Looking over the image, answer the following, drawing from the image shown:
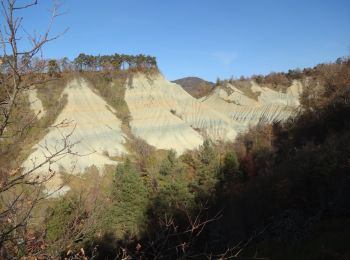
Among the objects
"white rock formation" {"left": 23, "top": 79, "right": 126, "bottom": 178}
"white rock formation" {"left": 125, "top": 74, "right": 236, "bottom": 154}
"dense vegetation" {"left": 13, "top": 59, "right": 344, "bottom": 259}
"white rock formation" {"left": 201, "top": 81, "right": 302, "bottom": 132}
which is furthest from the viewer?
"white rock formation" {"left": 201, "top": 81, "right": 302, "bottom": 132}

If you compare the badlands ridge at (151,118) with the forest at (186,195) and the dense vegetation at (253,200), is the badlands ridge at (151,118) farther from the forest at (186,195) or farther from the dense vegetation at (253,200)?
the dense vegetation at (253,200)

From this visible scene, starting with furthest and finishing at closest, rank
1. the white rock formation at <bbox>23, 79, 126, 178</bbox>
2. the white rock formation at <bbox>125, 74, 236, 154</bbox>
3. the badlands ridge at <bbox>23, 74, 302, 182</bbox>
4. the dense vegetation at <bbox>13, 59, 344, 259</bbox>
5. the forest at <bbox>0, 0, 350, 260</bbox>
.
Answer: the white rock formation at <bbox>125, 74, 236, 154</bbox>, the badlands ridge at <bbox>23, 74, 302, 182</bbox>, the white rock formation at <bbox>23, 79, 126, 178</bbox>, the dense vegetation at <bbox>13, 59, 344, 259</bbox>, the forest at <bbox>0, 0, 350, 260</bbox>

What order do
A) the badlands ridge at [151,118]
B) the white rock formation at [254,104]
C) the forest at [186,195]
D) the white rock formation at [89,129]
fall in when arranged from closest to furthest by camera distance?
the forest at [186,195]
the white rock formation at [89,129]
the badlands ridge at [151,118]
the white rock formation at [254,104]

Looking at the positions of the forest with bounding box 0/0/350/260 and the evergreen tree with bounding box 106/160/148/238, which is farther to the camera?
the evergreen tree with bounding box 106/160/148/238

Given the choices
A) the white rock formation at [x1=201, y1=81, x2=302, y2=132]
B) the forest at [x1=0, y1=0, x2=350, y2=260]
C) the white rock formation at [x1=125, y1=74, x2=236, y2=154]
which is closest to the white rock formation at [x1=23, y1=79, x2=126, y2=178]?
the forest at [x1=0, y1=0, x2=350, y2=260]

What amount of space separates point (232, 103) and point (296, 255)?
5079cm

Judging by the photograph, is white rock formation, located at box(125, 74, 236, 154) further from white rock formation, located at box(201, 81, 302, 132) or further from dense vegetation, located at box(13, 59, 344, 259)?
dense vegetation, located at box(13, 59, 344, 259)

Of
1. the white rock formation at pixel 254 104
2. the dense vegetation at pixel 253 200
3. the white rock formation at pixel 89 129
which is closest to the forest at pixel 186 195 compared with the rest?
the dense vegetation at pixel 253 200

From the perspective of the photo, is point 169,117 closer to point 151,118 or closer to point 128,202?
point 151,118

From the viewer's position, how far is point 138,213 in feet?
91.2

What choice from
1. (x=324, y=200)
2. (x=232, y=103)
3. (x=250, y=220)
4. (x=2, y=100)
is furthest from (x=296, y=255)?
(x=232, y=103)

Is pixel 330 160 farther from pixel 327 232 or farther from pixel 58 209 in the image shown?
pixel 58 209

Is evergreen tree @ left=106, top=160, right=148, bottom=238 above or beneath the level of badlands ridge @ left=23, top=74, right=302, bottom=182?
beneath

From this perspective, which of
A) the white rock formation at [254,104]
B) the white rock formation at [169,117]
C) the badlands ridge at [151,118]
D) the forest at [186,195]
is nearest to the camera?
the forest at [186,195]
